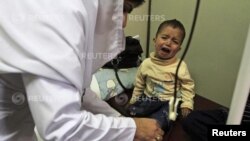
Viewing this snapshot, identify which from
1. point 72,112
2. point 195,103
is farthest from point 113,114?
point 195,103

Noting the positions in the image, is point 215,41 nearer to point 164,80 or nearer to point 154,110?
point 164,80

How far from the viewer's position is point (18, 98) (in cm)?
85

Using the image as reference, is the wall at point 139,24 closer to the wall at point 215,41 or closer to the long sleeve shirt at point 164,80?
the wall at point 215,41

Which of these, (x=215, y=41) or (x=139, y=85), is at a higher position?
(x=215, y=41)

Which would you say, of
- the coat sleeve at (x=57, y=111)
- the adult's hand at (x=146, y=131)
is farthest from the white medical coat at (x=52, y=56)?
the adult's hand at (x=146, y=131)

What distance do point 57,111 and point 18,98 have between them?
24 cm

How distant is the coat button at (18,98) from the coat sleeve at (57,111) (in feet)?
0.51

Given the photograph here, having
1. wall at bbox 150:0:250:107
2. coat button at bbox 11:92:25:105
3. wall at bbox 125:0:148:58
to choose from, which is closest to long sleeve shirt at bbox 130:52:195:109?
wall at bbox 150:0:250:107

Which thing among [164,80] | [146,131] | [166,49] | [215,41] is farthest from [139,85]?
[146,131]

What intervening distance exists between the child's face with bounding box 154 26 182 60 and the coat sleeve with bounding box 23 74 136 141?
94 cm

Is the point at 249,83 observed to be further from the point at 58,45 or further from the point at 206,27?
the point at 206,27

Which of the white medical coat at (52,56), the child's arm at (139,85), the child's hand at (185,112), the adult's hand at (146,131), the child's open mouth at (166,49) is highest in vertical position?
the white medical coat at (52,56)

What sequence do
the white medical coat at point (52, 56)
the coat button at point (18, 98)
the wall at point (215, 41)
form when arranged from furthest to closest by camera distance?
the wall at point (215, 41)
the coat button at point (18, 98)
the white medical coat at point (52, 56)

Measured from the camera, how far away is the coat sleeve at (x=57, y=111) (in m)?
0.66
